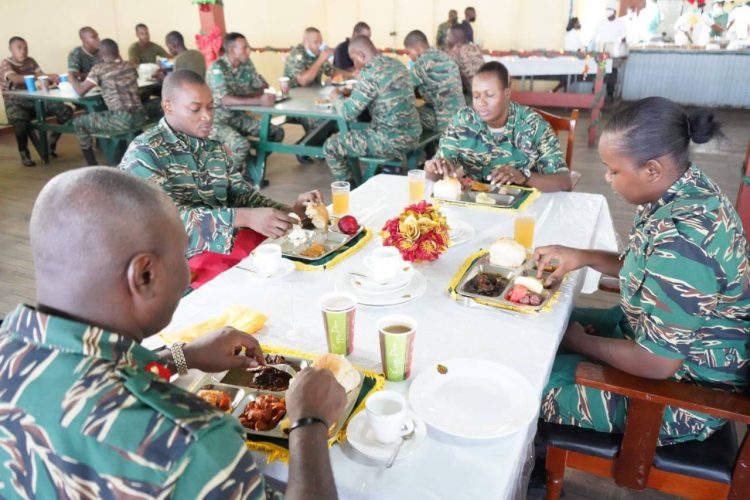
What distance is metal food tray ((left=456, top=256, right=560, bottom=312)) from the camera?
154cm

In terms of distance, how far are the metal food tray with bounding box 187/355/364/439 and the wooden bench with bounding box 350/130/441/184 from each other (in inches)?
126

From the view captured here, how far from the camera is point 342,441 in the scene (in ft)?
3.52

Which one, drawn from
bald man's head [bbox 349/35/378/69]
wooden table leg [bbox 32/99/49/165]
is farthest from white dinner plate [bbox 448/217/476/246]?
wooden table leg [bbox 32/99/49/165]

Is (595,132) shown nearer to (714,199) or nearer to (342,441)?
(714,199)

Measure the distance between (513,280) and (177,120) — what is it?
1.45 m

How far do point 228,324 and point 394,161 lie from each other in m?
3.07

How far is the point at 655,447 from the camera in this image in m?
1.41

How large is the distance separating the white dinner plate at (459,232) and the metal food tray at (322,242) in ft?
1.07

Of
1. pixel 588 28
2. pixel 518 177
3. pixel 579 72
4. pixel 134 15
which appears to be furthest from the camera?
pixel 588 28

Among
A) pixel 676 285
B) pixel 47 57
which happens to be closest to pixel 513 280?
pixel 676 285

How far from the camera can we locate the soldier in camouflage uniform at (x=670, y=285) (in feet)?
4.35

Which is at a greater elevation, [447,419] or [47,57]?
[47,57]

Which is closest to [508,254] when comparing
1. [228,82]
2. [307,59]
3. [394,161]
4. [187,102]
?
[187,102]

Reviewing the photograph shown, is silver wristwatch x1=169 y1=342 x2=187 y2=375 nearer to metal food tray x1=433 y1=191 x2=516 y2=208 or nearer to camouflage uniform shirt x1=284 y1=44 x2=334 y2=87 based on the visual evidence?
metal food tray x1=433 y1=191 x2=516 y2=208
